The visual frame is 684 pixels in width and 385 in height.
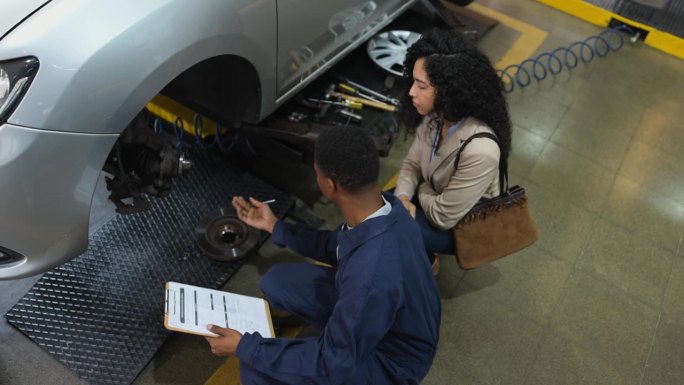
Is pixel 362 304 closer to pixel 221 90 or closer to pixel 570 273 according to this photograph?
pixel 221 90

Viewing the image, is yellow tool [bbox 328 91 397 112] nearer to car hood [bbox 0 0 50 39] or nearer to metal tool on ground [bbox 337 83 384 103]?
metal tool on ground [bbox 337 83 384 103]

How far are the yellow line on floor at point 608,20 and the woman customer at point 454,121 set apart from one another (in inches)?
117

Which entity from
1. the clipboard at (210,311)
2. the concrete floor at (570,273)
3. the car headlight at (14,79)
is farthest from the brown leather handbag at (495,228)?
the car headlight at (14,79)

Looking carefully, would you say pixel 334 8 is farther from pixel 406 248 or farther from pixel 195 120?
pixel 406 248

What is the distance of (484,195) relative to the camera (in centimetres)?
201

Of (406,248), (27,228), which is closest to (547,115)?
(406,248)

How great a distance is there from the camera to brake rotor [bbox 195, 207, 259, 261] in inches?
87.7

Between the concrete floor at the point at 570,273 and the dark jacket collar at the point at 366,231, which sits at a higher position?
the dark jacket collar at the point at 366,231

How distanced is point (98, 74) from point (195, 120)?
1239 millimetres

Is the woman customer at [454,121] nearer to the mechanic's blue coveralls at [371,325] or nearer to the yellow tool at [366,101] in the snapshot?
the mechanic's blue coveralls at [371,325]

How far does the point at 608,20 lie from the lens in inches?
167

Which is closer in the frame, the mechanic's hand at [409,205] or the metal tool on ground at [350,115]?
the mechanic's hand at [409,205]

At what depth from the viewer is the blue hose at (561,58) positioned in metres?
3.57

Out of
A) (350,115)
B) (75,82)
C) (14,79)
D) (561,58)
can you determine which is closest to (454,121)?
(350,115)
